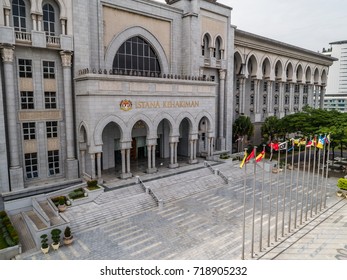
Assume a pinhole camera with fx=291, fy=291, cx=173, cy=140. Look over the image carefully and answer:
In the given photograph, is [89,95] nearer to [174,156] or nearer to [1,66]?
[1,66]

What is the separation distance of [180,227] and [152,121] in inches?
493

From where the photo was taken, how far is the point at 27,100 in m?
26.5

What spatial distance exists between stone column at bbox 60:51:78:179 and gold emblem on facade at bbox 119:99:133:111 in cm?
501

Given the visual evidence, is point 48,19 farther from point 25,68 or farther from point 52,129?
point 52,129

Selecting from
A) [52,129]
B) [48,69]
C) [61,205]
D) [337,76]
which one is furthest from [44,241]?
[337,76]

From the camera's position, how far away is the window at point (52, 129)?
2806cm

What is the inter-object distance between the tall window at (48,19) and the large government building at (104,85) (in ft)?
0.29

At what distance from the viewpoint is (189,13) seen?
36.9 metres

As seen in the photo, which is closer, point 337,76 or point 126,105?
point 126,105

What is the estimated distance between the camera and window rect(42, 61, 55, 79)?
1070 inches

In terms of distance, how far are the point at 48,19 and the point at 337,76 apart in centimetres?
14671

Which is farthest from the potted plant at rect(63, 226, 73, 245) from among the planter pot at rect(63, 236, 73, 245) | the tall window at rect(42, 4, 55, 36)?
the tall window at rect(42, 4, 55, 36)

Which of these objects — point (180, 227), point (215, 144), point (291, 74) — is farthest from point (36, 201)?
point (291, 74)

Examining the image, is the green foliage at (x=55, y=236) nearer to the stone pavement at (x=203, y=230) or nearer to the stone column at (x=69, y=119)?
the stone pavement at (x=203, y=230)
